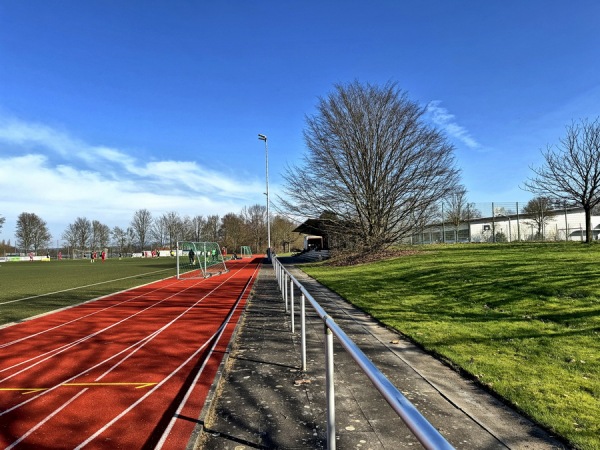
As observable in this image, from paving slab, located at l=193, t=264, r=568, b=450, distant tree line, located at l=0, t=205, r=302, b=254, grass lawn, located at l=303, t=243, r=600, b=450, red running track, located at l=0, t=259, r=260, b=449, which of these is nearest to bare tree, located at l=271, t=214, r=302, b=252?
distant tree line, located at l=0, t=205, r=302, b=254

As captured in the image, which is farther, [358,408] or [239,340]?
[239,340]

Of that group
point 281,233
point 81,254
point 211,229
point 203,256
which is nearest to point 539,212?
point 203,256

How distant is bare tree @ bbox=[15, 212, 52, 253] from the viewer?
8962 cm

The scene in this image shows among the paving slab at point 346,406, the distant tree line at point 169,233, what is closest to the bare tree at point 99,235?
the distant tree line at point 169,233

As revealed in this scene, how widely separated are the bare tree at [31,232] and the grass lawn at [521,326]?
9940 cm

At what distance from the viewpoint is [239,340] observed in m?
7.12

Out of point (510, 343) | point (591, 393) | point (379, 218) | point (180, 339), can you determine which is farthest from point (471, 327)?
point (379, 218)

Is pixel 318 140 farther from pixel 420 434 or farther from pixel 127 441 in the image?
pixel 420 434

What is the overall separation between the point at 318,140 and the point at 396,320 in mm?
20504

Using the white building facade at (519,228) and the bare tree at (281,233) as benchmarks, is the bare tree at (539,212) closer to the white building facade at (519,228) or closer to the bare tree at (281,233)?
the white building facade at (519,228)

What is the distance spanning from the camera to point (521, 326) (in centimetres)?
670

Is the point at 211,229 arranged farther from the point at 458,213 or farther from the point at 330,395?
the point at 330,395

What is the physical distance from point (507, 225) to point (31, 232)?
96.0m

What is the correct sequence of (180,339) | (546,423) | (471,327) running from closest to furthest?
(546,423)
(471,327)
(180,339)
